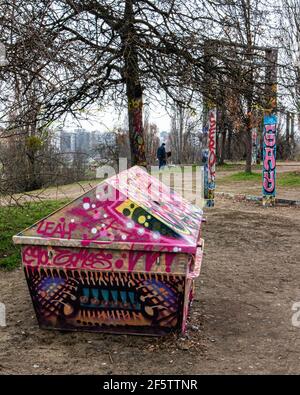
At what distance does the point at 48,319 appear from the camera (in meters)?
4.26

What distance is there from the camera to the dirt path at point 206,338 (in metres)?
3.66

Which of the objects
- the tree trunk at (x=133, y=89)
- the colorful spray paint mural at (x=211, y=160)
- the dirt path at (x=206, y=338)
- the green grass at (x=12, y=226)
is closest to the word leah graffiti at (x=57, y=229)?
the dirt path at (x=206, y=338)

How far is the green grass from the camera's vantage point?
680 cm

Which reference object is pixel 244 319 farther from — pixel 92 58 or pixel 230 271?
pixel 92 58

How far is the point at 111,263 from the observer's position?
3932 mm

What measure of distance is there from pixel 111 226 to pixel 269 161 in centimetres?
954

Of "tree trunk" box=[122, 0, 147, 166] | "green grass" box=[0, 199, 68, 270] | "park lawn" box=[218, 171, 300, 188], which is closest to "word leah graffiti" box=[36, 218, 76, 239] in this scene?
"green grass" box=[0, 199, 68, 270]

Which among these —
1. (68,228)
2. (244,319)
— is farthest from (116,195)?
(244,319)

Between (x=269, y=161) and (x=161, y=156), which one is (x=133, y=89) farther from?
(x=161, y=156)

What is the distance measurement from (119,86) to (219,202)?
502 centimetres

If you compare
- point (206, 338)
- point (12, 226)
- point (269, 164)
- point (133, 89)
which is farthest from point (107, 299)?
point (269, 164)

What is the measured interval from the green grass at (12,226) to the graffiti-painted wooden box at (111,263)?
2703mm
